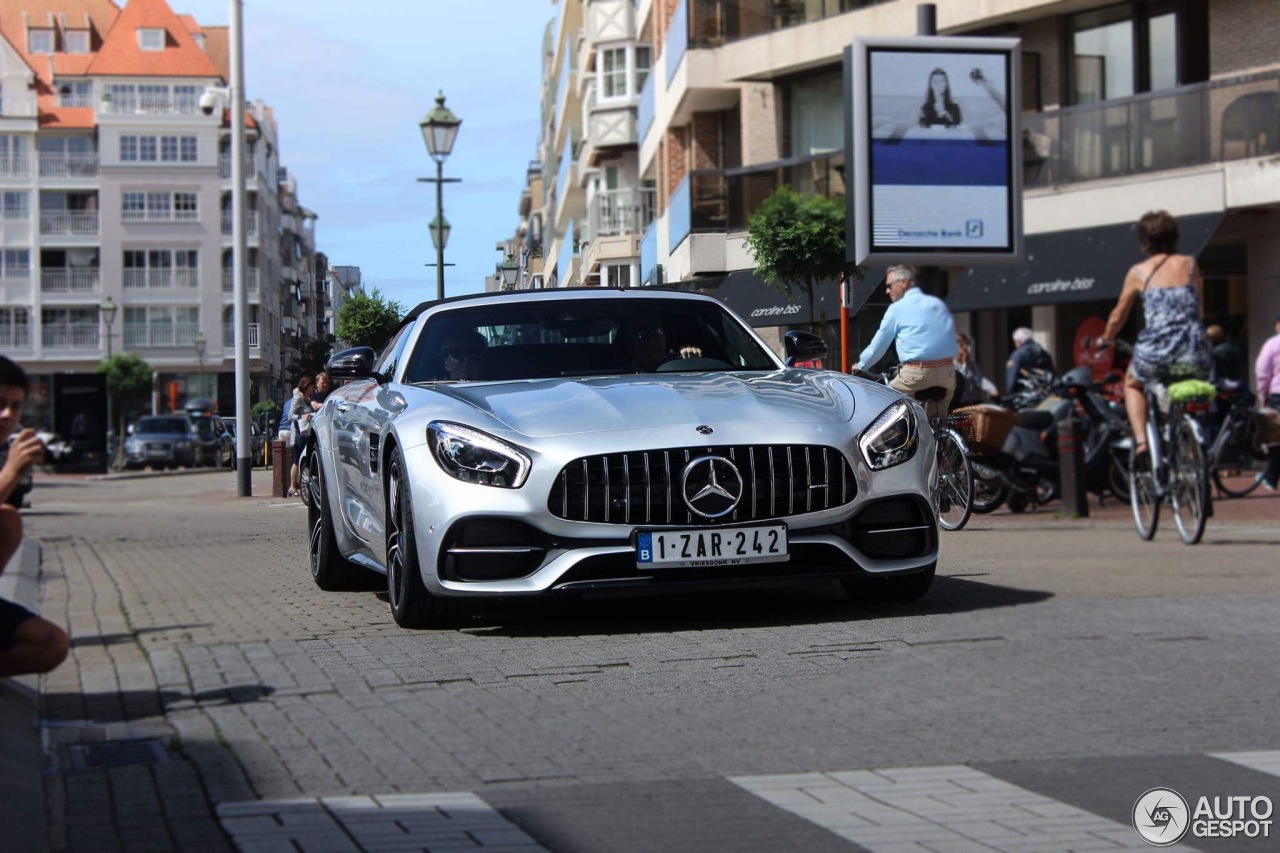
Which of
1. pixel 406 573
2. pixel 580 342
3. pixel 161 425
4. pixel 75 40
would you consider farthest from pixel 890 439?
pixel 75 40

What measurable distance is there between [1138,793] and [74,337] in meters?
97.8

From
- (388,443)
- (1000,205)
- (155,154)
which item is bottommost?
(388,443)

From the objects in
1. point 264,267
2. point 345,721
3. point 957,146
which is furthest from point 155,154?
point 345,721

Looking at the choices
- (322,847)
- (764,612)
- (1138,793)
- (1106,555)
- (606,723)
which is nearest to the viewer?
(322,847)

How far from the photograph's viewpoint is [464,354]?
8.92 m

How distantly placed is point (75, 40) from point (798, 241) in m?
88.5

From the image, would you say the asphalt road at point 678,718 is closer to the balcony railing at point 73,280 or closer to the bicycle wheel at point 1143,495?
the bicycle wheel at point 1143,495

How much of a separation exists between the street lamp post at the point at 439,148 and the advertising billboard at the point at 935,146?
7.45 metres

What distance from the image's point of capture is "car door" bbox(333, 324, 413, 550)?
8.37m

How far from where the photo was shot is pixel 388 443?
8078 mm

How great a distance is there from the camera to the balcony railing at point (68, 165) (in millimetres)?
98250

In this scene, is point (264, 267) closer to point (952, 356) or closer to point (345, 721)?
point (952, 356)

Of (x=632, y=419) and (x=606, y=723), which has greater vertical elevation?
(x=632, y=419)

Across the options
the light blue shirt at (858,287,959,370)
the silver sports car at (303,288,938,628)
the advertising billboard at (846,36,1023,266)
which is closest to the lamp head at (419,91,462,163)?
the advertising billboard at (846,36,1023,266)
